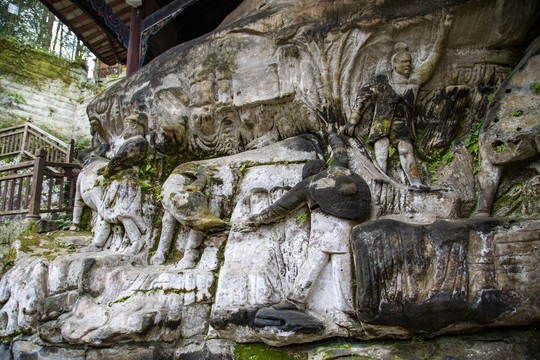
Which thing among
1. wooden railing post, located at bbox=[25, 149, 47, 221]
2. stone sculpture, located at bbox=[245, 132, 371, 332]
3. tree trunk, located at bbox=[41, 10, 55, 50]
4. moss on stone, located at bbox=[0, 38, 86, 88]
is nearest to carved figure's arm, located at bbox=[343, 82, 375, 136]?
stone sculpture, located at bbox=[245, 132, 371, 332]

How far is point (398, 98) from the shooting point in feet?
11.2

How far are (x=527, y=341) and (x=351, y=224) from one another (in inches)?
53.7

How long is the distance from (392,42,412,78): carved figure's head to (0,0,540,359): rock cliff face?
13 mm

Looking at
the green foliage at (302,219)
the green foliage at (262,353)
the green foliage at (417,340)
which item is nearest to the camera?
the green foliage at (417,340)

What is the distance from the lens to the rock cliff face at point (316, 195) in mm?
2477

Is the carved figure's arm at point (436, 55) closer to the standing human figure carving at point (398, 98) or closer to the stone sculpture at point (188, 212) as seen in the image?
the standing human figure carving at point (398, 98)

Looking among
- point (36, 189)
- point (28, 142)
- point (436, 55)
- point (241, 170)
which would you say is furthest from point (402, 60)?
point (28, 142)

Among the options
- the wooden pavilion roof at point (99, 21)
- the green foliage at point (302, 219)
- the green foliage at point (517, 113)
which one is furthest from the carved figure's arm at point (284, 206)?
the wooden pavilion roof at point (99, 21)

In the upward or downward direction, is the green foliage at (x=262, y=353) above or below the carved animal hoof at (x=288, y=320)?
below

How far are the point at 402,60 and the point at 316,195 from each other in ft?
5.42

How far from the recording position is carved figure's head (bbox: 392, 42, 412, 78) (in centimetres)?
345

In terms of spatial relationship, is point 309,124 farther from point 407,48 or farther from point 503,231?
point 503,231

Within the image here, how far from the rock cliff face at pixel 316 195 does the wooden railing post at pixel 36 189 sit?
93.4 inches

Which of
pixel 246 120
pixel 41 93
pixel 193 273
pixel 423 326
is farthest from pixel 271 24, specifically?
pixel 41 93
